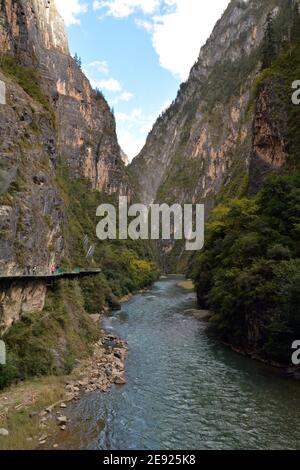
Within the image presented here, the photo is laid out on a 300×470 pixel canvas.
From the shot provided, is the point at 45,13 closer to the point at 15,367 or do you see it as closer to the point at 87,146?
the point at 87,146

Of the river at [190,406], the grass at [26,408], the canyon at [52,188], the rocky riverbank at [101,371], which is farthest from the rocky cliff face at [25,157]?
the river at [190,406]

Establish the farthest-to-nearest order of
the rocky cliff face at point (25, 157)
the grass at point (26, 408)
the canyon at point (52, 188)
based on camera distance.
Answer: the rocky cliff face at point (25, 157)
the canyon at point (52, 188)
the grass at point (26, 408)

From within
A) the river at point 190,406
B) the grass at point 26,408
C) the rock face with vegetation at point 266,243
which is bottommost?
the river at point 190,406

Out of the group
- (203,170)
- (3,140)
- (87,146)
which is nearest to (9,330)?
(3,140)

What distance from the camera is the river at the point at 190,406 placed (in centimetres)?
2000

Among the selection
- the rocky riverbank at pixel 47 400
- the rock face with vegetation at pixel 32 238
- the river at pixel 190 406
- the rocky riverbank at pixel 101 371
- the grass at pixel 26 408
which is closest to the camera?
the grass at pixel 26 408

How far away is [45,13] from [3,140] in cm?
9818

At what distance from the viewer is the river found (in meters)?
20.0

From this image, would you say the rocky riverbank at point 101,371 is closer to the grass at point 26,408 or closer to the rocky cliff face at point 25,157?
the grass at point 26,408

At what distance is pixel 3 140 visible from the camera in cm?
3188

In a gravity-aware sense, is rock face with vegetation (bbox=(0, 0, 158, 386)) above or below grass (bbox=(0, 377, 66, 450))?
above

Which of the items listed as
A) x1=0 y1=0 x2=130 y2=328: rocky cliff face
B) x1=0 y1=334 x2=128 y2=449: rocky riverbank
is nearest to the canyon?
x1=0 y1=0 x2=130 y2=328: rocky cliff face

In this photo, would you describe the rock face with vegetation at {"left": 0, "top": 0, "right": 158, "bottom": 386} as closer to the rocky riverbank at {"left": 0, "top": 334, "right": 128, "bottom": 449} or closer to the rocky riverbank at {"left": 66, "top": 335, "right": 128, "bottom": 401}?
the rocky riverbank at {"left": 0, "top": 334, "right": 128, "bottom": 449}

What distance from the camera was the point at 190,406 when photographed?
24.1m
